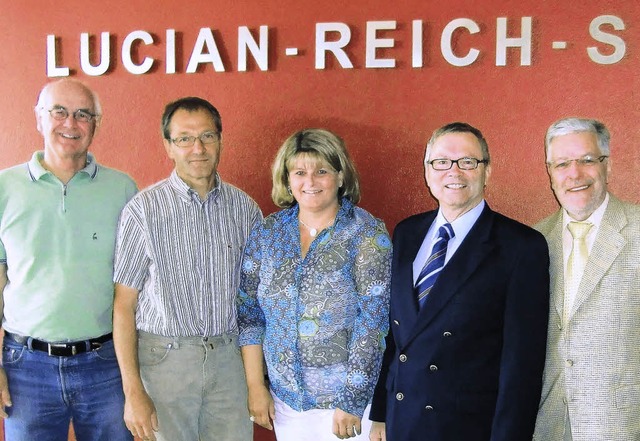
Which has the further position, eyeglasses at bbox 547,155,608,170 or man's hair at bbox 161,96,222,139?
man's hair at bbox 161,96,222,139

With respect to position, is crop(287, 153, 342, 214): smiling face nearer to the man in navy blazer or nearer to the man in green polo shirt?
the man in navy blazer

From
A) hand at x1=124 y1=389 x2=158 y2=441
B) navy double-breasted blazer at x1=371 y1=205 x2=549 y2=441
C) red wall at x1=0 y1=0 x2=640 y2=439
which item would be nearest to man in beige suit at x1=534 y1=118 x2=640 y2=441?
navy double-breasted blazer at x1=371 y1=205 x2=549 y2=441

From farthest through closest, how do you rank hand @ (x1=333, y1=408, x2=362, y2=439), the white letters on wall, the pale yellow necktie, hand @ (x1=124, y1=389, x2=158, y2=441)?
the white letters on wall < hand @ (x1=124, y1=389, x2=158, y2=441) < hand @ (x1=333, y1=408, x2=362, y2=439) < the pale yellow necktie

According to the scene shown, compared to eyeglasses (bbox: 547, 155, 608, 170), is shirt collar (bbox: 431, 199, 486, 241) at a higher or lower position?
lower

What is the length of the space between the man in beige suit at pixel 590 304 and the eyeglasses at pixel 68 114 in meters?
1.86

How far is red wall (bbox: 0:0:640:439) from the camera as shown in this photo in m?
2.81

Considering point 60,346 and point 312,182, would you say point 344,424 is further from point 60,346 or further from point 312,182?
point 60,346

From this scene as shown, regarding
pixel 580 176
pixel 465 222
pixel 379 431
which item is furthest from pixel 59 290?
pixel 580 176

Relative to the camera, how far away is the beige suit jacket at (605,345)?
6.51 feet

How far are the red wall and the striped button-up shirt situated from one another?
0.67m

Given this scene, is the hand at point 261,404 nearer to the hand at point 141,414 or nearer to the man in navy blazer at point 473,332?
the hand at point 141,414

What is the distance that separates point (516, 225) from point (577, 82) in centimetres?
108

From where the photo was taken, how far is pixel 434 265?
83.8 inches

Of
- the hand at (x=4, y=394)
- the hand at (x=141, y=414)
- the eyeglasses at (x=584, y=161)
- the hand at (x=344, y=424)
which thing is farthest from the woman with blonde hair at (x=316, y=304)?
Result: the hand at (x=4, y=394)
